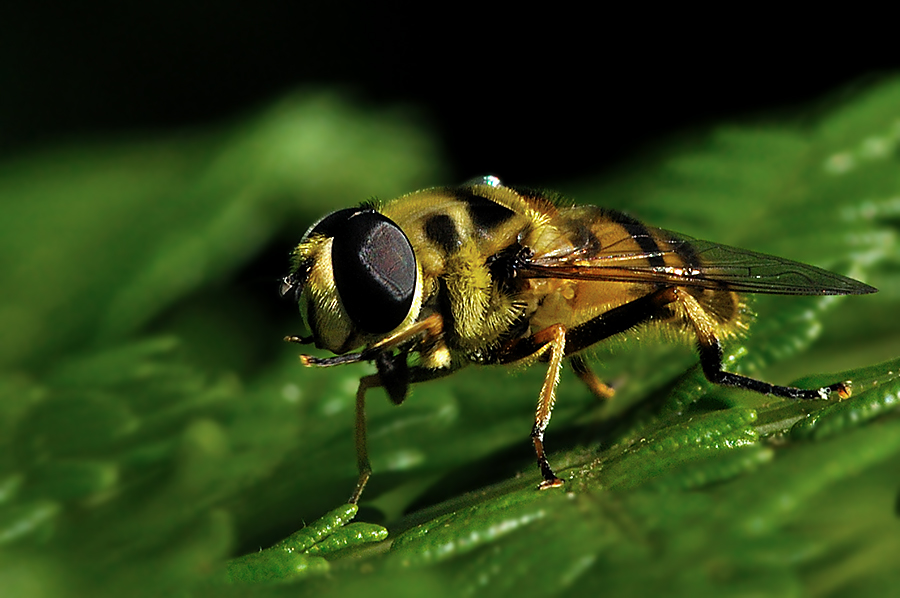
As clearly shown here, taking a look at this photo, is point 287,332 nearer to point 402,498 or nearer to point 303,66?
point 402,498

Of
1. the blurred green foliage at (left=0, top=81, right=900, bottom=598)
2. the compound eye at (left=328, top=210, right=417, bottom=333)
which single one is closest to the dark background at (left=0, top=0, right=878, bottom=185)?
the blurred green foliage at (left=0, top=81, right=900, bottom=598)

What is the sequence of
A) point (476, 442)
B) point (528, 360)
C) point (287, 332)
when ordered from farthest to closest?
point (287, 332), point (476, 442), point (528, 360)

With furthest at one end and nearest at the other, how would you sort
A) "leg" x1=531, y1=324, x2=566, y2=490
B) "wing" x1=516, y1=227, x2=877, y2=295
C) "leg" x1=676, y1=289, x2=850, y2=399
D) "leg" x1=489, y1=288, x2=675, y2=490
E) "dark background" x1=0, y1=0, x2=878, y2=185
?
"dark background" x1=0, y1=0, x2=878, y2=185
"leg" x1=489, y1=288, x2=675, y2=490
"wing" x1=516, y1=227, x2=877, y2=295
"leg" x1=531, y1=324, x2=566, y2=490
"leg" x1=676, y1=289, x2=850, y2=399

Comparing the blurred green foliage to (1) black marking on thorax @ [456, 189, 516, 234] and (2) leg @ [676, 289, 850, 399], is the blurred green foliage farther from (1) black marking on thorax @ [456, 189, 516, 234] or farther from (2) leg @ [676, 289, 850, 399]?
(1) black marking on thorax @ [456, 189, 516, 234]

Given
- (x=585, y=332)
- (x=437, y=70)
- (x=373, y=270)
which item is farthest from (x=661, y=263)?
(x=437, y=70)

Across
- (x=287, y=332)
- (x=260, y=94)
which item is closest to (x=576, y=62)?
(x=260, y=94)

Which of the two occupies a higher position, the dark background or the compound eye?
the dark background
